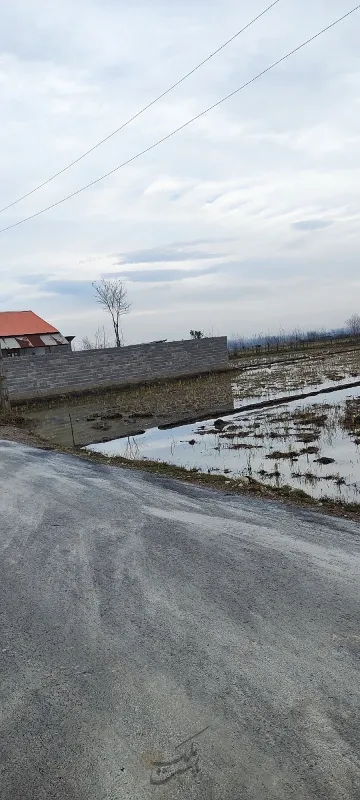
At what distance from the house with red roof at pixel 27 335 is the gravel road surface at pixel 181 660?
3870 centimetres

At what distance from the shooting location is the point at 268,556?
4.62 metres

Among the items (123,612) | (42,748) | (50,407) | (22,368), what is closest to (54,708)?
(42,748)

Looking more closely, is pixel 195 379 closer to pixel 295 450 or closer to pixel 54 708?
pixel 295 450

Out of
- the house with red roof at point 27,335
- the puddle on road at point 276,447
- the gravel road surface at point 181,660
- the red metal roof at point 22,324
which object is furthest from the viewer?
the red metal roof at point 22,324

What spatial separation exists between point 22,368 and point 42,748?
21.7 m

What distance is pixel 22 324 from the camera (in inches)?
1761

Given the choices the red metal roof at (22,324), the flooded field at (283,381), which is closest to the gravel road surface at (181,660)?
the flooded field at (283,381)

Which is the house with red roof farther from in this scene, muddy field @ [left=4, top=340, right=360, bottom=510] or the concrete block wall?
muddy field @ [left=4, top=340, right=360, bottom=510]

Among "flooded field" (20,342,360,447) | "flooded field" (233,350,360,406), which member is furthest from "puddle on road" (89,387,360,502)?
"flooded field" (233,350,360,406)

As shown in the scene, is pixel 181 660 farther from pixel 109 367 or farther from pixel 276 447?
pixel 109 367

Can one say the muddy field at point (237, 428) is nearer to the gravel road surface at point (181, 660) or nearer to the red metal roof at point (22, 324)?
the gravel road surface at point (181, 660)

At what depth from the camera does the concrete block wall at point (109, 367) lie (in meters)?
23.3

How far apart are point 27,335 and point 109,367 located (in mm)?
20000

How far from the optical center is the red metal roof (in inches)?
1714
